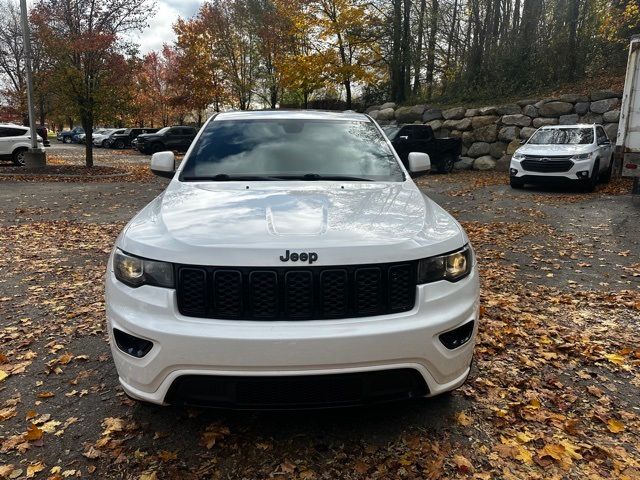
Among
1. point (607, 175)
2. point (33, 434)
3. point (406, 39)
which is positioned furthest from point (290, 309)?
point (406, 39)

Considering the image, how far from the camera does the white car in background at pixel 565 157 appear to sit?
12938 mm

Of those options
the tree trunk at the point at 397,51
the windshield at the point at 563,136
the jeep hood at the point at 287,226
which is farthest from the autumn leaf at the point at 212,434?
the tree trunk at the point at 397,51

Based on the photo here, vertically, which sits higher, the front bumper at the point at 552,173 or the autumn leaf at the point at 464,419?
the front bumper at the point at 552,173

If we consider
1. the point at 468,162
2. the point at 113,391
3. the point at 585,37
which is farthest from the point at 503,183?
the point at 113,391

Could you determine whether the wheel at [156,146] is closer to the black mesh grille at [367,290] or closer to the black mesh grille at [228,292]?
the black mesh grille at [228,292]

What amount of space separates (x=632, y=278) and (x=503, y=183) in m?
10.6

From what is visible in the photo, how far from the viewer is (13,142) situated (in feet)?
64.0

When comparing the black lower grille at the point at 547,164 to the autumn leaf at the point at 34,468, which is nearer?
the autumn leaf at the point at 34,468

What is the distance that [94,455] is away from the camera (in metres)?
2.61

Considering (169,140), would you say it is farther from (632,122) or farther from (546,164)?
(632,122)

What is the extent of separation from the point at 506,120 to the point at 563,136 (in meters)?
5.51

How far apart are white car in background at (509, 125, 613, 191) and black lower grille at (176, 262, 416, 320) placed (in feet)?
40.9

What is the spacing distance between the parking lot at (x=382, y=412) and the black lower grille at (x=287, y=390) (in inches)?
13.3

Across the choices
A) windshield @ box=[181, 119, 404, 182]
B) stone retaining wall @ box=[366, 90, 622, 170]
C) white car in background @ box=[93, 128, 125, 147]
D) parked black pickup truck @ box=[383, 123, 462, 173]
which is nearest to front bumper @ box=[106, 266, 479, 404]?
windshield @ box=[181, 119, 404, 182]
